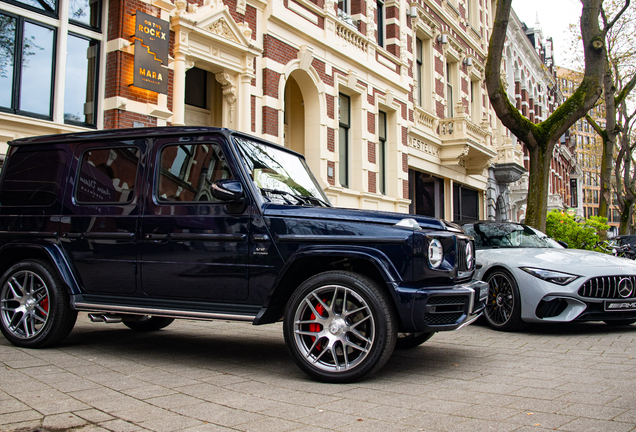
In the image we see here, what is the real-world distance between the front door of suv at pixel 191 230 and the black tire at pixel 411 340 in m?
1.96

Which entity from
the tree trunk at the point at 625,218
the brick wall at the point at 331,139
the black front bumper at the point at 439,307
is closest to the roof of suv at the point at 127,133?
the black front bumper at the point at 439,307

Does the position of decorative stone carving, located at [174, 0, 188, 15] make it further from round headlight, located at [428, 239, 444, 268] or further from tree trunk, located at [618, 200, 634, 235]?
tree trunk, located at [618, 200, 634, 235]

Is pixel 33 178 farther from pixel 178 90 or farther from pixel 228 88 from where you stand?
pixel 228 88

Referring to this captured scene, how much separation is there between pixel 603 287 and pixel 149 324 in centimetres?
543

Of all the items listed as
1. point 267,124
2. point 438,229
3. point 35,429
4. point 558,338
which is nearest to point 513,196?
point 267,124

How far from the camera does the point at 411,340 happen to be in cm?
573

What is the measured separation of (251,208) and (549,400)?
8.62ft

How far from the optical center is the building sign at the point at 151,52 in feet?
32.8

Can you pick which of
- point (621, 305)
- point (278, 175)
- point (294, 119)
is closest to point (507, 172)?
point (294, 119)

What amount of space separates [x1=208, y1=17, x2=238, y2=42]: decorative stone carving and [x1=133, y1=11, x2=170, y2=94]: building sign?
1308 millimetres

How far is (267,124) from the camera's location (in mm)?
13164

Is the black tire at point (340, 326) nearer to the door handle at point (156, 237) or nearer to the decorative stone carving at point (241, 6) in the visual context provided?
the door handle at point (156, 237)

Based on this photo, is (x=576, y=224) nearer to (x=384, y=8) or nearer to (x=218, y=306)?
(x=384, y=8)

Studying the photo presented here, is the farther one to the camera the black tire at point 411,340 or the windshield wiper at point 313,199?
the black tire at point 411,340
